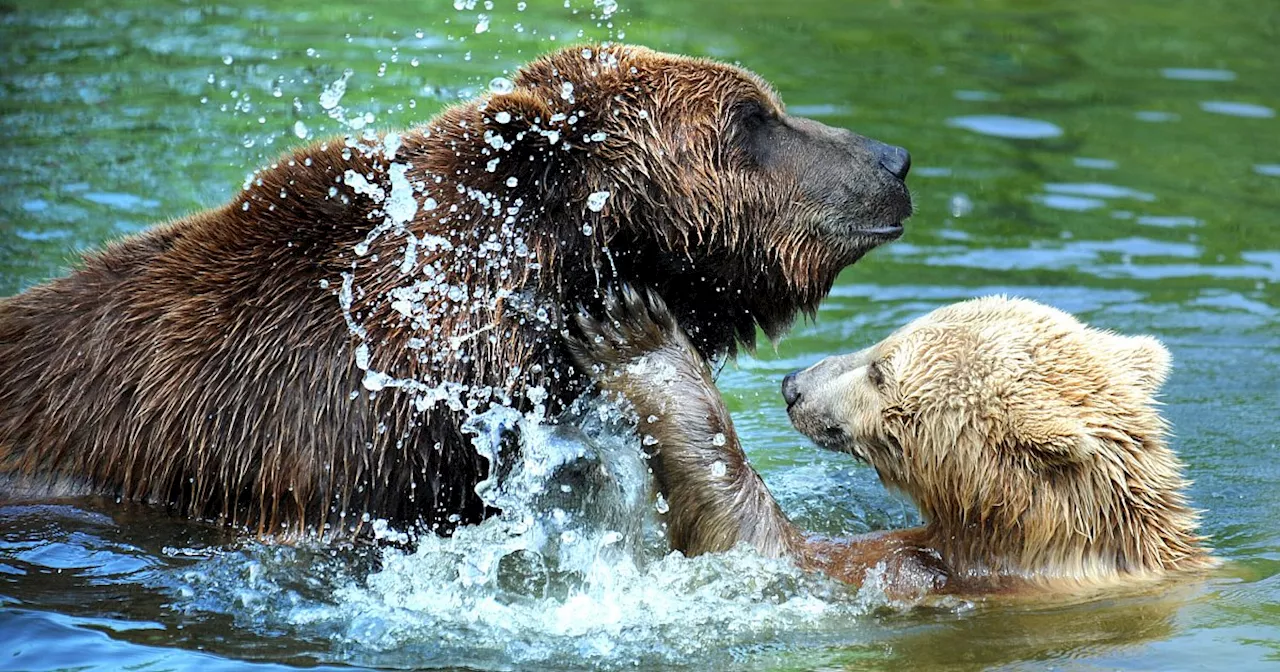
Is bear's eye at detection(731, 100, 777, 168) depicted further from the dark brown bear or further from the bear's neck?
the bear's neck

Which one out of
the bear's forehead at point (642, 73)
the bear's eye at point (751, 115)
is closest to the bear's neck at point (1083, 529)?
the bear's eye at point (751, 115)

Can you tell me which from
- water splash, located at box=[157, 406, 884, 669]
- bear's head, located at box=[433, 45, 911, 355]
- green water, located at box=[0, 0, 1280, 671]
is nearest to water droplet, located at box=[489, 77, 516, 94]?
bear's head, located at box=[433, 45, 911, 355]

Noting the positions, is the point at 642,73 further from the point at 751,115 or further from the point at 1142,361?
the point at 1142,361

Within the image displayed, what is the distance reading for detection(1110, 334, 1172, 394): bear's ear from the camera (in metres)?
6.55

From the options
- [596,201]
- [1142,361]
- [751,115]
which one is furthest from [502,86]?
[1142,361]

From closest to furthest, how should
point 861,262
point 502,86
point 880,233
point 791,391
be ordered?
point 502,86
point 880,233
point 791,391
point 861,262

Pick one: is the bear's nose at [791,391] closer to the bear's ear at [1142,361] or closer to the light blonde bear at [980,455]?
the light blonde bear at [980,455]

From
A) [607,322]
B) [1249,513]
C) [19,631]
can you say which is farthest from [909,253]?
[19,631]

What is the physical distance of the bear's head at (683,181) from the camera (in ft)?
19.0

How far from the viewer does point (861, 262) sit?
11328mm

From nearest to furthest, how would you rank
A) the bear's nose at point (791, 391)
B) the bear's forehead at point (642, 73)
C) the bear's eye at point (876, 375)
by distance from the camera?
the bear's forehead at point (642, 73), the bear's eye at point (876, 375), the bear's nose at point (791, 391)

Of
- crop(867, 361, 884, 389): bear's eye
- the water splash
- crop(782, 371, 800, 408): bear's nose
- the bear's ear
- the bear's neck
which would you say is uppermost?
the bear's ear

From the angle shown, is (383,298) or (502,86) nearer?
(383,298)

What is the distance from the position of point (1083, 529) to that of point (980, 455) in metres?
0.50
